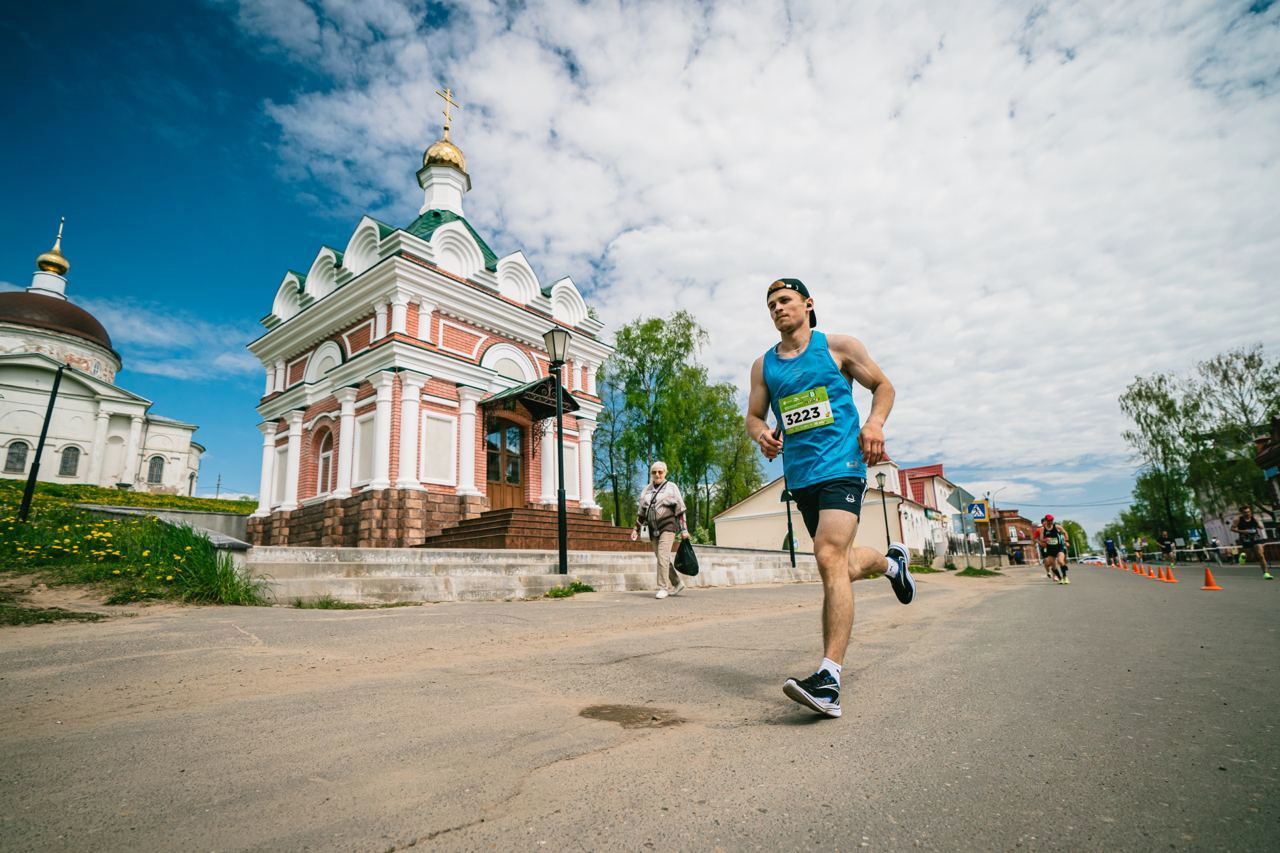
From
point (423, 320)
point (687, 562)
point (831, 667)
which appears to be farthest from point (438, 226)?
point (831, 667)

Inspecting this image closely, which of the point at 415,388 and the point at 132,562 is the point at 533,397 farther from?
the point at 132,562

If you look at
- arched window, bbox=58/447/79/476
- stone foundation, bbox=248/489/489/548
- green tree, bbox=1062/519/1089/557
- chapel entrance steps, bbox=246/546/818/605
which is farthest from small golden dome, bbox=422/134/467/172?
green tree, bbox=1062/519/1089/557

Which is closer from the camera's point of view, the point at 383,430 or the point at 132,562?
the point at 132,562

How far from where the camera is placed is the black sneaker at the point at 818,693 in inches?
86.7

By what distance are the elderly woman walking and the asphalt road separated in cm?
455

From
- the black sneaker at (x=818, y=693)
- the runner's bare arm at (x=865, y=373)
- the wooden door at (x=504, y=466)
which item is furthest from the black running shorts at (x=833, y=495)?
the wooden door at (x=504, y=466)

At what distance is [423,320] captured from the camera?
59.1 feet

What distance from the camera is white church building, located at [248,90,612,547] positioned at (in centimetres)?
1695

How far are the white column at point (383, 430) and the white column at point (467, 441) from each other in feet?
6.60

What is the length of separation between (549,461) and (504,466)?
1637 mm

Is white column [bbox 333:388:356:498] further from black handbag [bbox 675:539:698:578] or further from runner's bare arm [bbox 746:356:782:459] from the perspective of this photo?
runner's bare arm [bbox 746:356:782:459]

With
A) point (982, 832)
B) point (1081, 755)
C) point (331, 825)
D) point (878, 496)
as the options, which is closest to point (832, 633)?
point (1081, 755)

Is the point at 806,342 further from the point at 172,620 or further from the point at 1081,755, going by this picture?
the point at 172,620

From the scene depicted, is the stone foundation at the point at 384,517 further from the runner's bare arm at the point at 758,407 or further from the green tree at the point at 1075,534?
the green tree at the point at 1075,534
